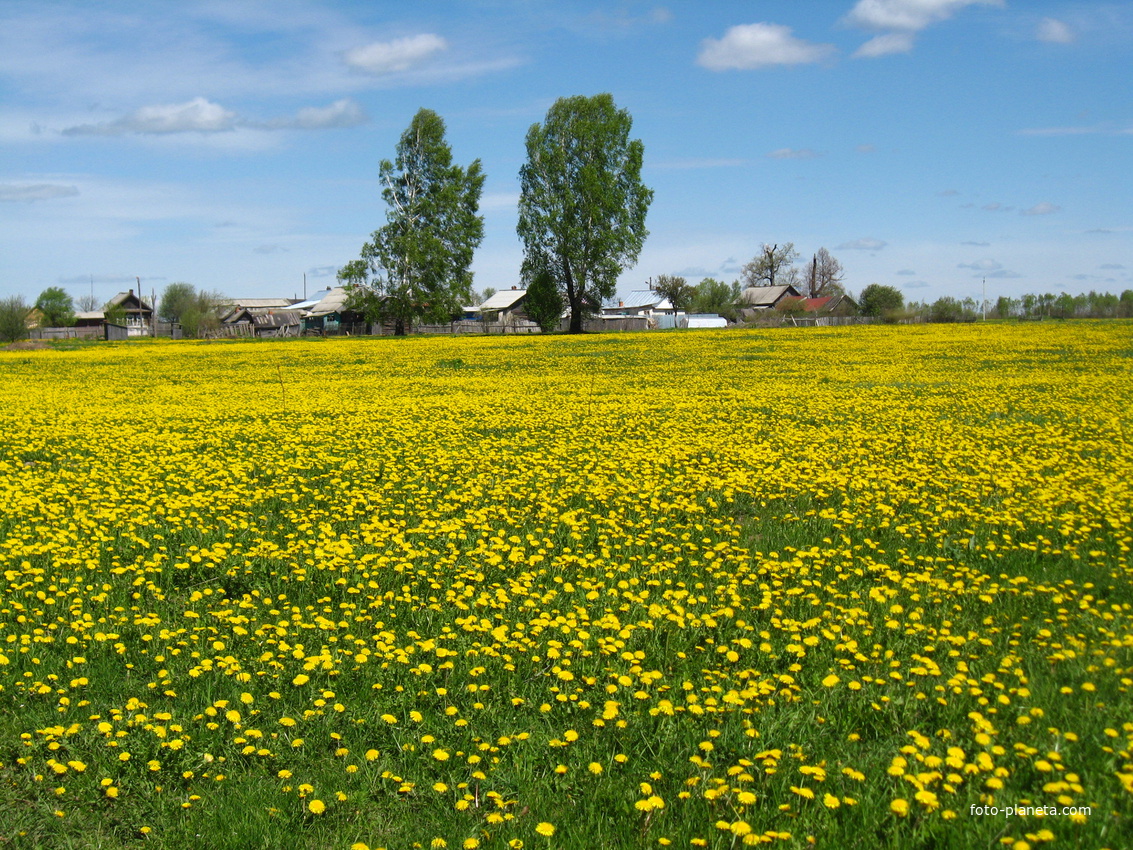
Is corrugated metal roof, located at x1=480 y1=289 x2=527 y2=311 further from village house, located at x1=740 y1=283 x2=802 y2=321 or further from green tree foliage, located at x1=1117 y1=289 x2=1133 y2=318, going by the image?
green tree foliage, located at x1=1117 y1=289 x2=1133 y2=318

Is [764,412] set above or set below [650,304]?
below

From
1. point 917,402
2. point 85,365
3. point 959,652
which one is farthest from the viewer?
point 85,365

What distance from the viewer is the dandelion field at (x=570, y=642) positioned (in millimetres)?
3887

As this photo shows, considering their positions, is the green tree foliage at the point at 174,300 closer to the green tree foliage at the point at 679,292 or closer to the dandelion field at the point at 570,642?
the green tree foliage at the point at 679,292

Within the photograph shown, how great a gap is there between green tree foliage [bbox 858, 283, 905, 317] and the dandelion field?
83.3 metres

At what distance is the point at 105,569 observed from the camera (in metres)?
7.25

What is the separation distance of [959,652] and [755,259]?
5152 inches

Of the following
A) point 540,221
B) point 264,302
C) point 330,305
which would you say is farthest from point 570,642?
point 264,302

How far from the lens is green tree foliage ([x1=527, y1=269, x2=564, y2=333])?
6812 centimetres

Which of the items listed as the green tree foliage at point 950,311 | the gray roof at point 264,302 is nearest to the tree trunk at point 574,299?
the green tree foliage at point 950,311

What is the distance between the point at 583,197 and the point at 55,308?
78.3 metres

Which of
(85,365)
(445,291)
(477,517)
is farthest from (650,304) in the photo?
(477,517)

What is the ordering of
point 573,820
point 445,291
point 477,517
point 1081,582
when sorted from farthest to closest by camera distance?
1. point 445,291
2. point 477,517
3. point 1081,582
4. point 573,820

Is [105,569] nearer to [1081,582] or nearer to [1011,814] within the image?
[1011,814]
